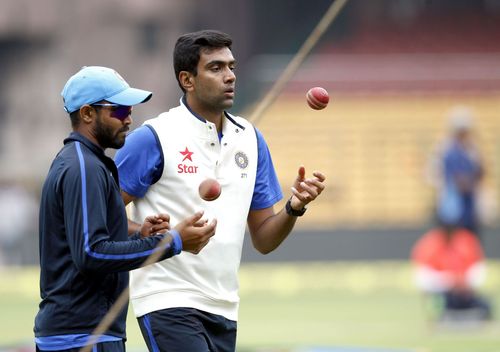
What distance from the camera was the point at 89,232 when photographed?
528 centimetres

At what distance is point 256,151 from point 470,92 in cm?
2109

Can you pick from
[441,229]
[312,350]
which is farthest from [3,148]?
[312,350]

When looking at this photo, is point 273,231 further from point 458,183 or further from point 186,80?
point 458,183

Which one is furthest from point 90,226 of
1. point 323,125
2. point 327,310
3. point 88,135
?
point 323,125

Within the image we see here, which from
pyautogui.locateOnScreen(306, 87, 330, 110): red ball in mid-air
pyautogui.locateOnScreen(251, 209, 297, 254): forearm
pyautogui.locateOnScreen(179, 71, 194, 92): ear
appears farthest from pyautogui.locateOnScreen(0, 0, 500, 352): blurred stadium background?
pyautogui.locateOnScreen(306, 87, 330, 110): red ball in mid-air

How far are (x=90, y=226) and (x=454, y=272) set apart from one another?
997cm

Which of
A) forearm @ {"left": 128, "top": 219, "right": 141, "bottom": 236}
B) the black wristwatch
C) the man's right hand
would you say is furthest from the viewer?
the black wristwatch

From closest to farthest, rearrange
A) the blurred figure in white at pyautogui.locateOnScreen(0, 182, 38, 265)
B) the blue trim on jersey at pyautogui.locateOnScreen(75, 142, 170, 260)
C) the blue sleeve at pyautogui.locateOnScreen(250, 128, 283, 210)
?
1. the blue trim on jersey at pyautogui.locateOnScreen(75, 142, 170, 260)
2. the blue sleeve at pyautogui.locateOnScreen(250, 128, 283, 210)
3. the blurred figure in white at pyautogui.locateOnScreen(0, 182, 38, 265)

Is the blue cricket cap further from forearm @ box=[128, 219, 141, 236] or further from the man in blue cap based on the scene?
forearm @ box=[128, 219, 141, 236]

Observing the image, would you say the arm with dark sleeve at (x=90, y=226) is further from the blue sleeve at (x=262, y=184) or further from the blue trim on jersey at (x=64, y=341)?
the blue sleeve at (x=262, y=184)

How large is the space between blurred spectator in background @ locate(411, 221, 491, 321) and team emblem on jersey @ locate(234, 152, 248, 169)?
831 centimetres

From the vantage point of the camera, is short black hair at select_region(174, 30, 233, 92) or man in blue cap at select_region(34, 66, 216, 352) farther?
short black hair at select_region(174, 30, 233, 92)

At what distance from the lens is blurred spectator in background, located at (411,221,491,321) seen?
14.5m

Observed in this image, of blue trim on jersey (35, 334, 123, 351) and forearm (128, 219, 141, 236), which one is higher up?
forearm (128, 219, 141, 236)
